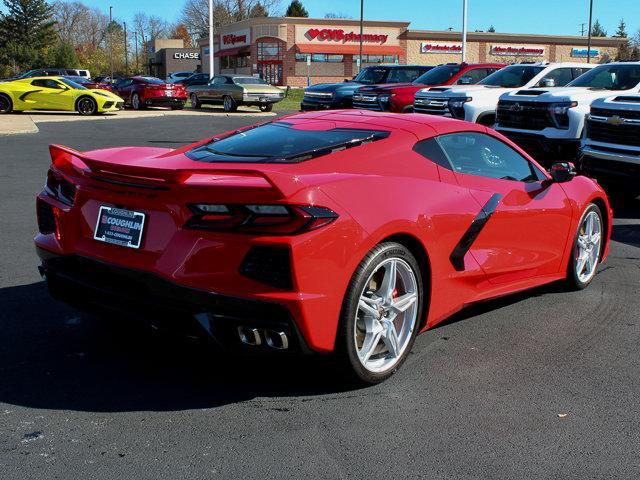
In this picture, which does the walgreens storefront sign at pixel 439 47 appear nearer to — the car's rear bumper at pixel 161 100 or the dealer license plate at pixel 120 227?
the car's rear bumper at pixel 161 100

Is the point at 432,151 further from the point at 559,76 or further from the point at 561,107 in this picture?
the point at 559,76

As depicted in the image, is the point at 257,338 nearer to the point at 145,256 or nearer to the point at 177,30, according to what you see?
the point at 145,256

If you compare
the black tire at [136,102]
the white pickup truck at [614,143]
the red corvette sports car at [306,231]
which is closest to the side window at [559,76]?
the white pickup truck at [614,143]

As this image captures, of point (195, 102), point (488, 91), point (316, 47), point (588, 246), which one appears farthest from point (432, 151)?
point (316, 47)

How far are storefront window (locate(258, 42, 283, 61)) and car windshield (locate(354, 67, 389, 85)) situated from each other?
46842mm

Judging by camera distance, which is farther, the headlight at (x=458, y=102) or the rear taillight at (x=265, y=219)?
the headlight at (x=458, y=102)

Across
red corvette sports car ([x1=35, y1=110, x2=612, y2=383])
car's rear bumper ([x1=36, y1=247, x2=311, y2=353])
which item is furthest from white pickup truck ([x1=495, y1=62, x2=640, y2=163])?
car's rear bumper ([x1=36, y1=247, x2=311, y2=353])

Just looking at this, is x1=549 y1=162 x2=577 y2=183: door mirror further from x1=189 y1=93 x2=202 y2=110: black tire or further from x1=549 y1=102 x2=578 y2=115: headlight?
x1=189 y1=93 x2=202 y2=110: black tire

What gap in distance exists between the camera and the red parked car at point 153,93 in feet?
105

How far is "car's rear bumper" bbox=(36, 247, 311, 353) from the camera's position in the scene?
346 cm

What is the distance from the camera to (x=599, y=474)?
313 cm

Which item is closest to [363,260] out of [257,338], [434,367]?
[257,338]

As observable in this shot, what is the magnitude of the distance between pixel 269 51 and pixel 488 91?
5564 cm

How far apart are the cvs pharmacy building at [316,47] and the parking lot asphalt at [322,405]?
64.0 metres
